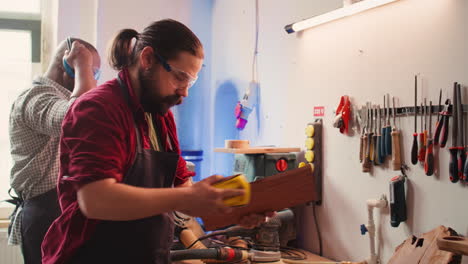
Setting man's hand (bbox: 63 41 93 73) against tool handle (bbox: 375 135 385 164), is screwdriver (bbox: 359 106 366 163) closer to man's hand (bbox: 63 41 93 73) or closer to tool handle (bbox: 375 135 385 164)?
tool handle (bbox: 375 135 385 164)

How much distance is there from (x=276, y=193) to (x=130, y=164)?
370mm

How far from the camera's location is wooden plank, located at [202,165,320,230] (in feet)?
3.21

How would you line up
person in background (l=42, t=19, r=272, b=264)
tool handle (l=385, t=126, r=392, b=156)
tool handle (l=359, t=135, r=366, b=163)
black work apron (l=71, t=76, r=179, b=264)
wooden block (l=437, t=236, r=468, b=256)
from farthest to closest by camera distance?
tool handle (l=359, t=135, r=366, b=163)
tool handle (l=385, t=126, r=392, b=156)
wooden block (l=437, t=236, r=468, b=256)
black work apron (l=71, t=76, r=179, b=264)
person in background (l=42, t=19, r=272, b=264)

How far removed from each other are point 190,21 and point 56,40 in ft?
2.85

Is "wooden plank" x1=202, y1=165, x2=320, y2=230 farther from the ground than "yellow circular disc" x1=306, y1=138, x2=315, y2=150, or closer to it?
closer to it

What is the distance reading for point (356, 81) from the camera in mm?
1642

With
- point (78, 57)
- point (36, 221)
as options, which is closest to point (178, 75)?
point (78, 57)

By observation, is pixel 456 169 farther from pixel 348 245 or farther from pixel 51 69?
pixel 51 69

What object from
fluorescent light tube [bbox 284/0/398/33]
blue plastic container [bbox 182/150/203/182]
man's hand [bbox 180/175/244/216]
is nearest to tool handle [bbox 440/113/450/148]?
fluorescent light tube [bbox 284/0/398/33]

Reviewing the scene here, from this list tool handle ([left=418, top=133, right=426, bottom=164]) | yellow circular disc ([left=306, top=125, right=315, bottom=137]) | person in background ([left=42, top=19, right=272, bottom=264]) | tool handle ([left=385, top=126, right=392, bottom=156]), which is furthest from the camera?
yellow circular disc ([left=306, top=125, right=315, bottom=137])

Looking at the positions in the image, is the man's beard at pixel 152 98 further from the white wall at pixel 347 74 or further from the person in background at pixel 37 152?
the white wall at pixel 347 74

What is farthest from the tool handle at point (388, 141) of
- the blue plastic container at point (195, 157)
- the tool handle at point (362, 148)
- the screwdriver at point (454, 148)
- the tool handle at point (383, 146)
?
the blue plastic container at point (195, 157)

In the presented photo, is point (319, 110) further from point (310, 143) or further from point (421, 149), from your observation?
point (421, 149)

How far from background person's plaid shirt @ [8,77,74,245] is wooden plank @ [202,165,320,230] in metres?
0.70
